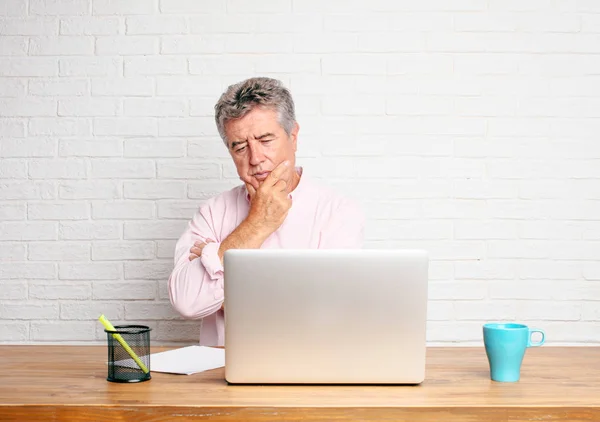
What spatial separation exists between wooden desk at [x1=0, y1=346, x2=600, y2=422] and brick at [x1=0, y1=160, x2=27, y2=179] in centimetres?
150

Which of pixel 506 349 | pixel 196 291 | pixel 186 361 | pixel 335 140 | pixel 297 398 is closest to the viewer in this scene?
pixel 297 398

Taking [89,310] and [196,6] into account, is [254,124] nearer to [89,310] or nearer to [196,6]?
[196,6]

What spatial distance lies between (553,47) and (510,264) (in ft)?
2.86

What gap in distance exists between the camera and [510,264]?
295cm

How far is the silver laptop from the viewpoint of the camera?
4.57 feet

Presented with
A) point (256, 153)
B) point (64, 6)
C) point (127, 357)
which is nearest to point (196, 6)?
point (64, 6)

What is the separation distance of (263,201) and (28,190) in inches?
45.4

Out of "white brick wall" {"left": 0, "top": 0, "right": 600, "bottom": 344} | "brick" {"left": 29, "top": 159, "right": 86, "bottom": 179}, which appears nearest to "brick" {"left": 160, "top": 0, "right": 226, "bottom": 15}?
"white brick wall" {"left": 0, "top": 0, "right": 600, "bottom": 344}

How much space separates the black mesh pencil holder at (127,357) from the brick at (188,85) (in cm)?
159

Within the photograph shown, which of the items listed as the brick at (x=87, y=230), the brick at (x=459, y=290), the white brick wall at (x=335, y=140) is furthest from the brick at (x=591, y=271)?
the brick at (x=87, y=230)

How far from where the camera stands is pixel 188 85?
294 cm

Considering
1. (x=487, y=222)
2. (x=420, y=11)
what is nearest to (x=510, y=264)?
(x=487, y=222)

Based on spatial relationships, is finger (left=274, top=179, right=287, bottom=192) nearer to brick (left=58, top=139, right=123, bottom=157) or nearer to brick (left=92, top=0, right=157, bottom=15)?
brick (left=58, top=139, right=123, bottom=157)

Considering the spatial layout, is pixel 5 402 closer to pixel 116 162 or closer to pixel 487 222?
pixel 116 162
